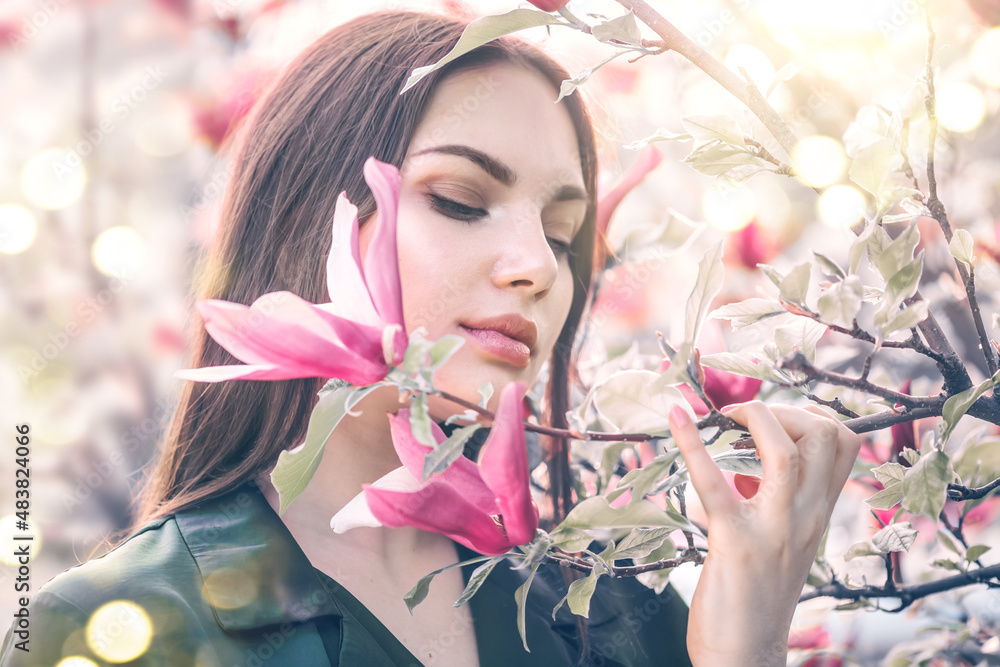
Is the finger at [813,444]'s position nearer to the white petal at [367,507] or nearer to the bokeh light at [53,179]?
the white petal at [367,507]

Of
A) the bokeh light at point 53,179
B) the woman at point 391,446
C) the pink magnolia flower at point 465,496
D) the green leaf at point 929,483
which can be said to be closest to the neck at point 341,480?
the woman at point 391,446

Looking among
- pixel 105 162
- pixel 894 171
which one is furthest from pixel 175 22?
pixel 894 171

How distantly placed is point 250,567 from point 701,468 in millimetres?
505

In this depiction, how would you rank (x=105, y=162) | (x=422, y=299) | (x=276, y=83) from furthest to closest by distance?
(x=105, y=162) → (x=276, y=83) → (x=422, y=299)

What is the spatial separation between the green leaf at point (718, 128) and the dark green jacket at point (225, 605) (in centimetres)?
60

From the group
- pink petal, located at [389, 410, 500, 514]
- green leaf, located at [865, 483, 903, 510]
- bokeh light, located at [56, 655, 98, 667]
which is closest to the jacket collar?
bokeh light, located at [56, 655, 98, 667]

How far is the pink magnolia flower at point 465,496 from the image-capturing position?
0.46 meters

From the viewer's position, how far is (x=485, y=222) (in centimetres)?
74

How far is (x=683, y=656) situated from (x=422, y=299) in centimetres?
66

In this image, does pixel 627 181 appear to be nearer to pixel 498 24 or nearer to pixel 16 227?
pixel 498 24

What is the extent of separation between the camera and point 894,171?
483 mm

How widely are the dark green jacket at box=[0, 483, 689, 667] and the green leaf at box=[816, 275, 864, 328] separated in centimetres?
59

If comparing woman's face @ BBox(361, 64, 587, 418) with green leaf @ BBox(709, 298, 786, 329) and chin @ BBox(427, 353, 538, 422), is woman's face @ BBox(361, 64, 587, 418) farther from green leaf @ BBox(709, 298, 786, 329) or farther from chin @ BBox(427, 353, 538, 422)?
green leaf @ BBox(709, 298, 786, 329)

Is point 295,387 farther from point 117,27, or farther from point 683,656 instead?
point 117,27
